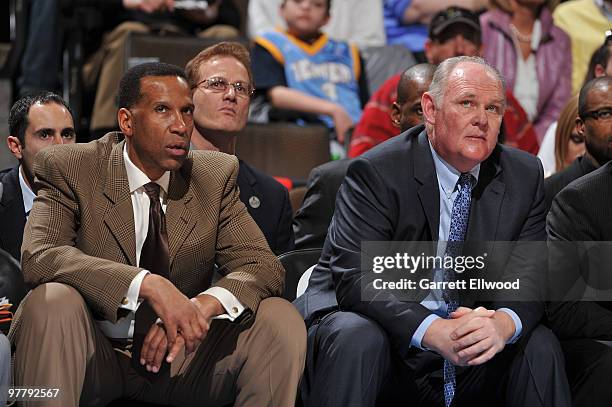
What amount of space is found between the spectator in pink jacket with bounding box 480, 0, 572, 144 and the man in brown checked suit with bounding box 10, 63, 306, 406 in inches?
120

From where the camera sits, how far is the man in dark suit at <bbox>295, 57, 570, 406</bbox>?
2.85m

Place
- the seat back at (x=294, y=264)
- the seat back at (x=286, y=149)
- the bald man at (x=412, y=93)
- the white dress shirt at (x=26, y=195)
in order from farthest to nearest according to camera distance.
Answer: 1. the seat back at (x=286, y=149)
2. the bald man at (x=412, y=93)
3. the white dress shirt at (x=26, y=195)
4. the seat back at (x=294, y=264)

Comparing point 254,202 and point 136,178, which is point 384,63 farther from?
point 136,178

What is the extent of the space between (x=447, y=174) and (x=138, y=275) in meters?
0.98

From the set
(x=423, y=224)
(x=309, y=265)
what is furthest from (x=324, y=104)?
(x=423, y=224)

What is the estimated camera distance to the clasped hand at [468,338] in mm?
2830

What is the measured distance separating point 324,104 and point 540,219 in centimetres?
250

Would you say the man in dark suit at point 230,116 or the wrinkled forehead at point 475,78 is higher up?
the wrinkled forehead at point 475,78

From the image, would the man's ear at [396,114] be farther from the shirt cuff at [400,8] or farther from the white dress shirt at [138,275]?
the shirt cuff at [400,8]

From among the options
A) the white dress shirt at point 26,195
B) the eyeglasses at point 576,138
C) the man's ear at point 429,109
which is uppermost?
the man's ear at point 429,109

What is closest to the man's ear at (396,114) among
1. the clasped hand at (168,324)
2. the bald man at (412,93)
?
the bald man at (412,93)

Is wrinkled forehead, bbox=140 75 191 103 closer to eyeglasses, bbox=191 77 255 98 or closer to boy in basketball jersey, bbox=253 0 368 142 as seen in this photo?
eyeglasses, bbox=191 77 255 98

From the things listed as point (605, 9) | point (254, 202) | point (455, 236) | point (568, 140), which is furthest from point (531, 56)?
point (455, 236)

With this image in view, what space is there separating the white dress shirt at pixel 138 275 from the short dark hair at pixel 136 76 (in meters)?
0.14
